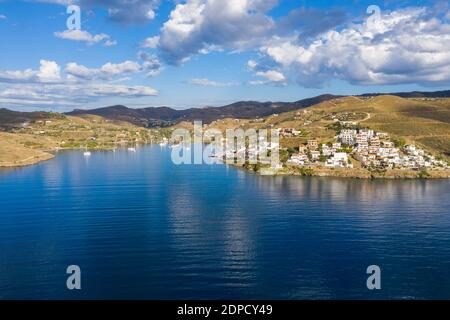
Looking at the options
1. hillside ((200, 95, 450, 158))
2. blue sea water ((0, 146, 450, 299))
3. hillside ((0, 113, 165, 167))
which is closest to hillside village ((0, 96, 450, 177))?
hillside ((200, 95, 450, 158))

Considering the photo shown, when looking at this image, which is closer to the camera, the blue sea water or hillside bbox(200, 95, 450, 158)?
the blue sea water

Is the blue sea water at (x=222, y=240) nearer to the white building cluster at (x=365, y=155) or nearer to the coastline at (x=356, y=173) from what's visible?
the coastline at (x=356, y=173)

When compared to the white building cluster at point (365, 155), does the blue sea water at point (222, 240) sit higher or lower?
lower

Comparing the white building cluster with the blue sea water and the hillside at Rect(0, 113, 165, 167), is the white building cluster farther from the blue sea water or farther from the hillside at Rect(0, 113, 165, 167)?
the hillside at Rect(0, 113, 165, 167)

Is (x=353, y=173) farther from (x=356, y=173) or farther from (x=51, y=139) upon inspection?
(x=51, y=139)

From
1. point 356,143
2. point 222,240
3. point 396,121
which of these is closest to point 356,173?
point 356,143

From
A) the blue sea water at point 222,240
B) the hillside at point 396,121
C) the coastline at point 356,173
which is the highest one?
the hillside at point 396,121

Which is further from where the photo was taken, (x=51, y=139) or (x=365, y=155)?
(x=51, y=139)

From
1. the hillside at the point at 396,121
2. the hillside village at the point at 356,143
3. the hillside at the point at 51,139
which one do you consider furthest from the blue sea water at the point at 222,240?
the hillside at the point at 396,121
